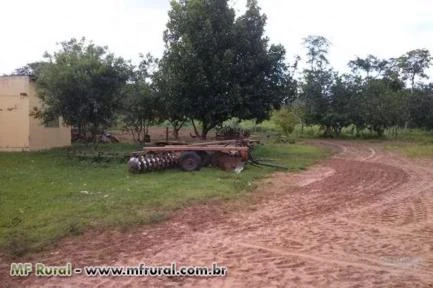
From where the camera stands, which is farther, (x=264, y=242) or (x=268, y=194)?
(x=268, y=194)

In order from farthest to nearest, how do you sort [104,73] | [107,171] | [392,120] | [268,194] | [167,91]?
[392,120]
[167,91]
[104,73]
[107,171]
[268,194]

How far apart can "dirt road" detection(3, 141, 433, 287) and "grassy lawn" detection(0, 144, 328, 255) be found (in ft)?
2.09

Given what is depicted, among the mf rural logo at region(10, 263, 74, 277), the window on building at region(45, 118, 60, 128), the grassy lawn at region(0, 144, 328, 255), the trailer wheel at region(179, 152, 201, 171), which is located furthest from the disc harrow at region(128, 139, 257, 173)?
the window on building at region(45, 118, 60, 128)

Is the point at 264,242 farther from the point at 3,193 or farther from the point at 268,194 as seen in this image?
the point at 3,193

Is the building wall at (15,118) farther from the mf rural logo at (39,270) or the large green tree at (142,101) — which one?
the mf rural logo at (39,270)

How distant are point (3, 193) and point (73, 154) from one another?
820 cm

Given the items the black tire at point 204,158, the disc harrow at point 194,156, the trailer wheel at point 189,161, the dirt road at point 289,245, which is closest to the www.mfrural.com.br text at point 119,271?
the dirt road at point 289,245

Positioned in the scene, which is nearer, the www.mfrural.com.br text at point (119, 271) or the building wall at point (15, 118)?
the www.mfrural.com.br text at point (119, 271)

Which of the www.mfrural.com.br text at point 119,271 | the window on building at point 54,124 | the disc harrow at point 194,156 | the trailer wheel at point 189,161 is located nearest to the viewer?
the www.mfrural.com.br text at point 119,271

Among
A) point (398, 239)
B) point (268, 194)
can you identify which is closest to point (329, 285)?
point (398, 239)

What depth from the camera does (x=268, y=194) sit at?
38.7 feet

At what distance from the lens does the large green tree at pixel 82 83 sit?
1755 cm

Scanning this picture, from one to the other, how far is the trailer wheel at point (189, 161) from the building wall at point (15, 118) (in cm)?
942

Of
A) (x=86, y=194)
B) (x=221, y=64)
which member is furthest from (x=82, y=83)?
(x=86, y=194)
